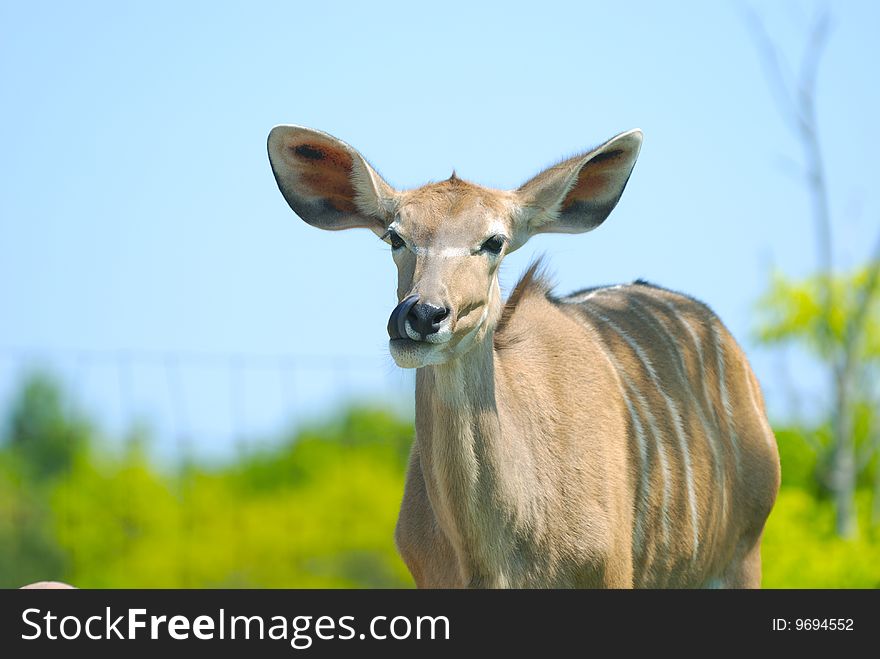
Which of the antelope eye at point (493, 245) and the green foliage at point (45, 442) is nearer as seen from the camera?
the antelope eye at point (493, 245)

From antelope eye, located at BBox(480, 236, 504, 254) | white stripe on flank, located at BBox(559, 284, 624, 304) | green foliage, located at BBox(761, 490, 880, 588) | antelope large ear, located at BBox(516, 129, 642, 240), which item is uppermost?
antelope large ear, located at BBox(516, 129, 642, 240)

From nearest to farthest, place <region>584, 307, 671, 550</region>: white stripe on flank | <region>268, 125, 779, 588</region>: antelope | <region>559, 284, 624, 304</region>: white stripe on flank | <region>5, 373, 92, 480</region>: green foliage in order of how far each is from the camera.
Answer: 1. <region>268, 125, 779, 588</region>: antelope
2. <region>584, 307, 671, 550</region>: white stripe on flank
3. <region>559, 284, 624, 304</region>: white stripe on flank
4. <region>5, 373, 92, 480</region>: green foliage

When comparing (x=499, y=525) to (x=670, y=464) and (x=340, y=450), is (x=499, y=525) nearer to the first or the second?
(x=670, y=464)

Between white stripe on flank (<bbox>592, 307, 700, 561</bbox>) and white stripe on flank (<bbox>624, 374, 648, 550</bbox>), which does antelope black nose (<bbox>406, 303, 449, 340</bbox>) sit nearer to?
white stripe on flank (<bbox>624, 374, 648, 550</bbox>)

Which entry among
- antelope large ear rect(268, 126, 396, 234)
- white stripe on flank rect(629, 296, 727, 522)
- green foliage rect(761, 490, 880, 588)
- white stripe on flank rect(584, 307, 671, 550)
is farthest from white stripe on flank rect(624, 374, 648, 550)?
green foliage rect(761, 490, 880, 588)

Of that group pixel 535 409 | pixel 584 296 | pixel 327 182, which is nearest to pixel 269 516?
pixel 584 296

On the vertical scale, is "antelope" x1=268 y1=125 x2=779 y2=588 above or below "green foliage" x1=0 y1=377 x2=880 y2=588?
above

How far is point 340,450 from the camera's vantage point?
1293 centimetres

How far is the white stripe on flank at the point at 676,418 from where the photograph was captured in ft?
18.2

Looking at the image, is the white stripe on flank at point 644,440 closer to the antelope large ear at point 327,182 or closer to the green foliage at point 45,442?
the antelope large ear at point 327,182

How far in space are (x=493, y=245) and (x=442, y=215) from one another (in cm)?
21

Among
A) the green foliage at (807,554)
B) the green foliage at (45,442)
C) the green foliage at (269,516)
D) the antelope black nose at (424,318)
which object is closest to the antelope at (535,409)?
the antelope black nose at (424,318)

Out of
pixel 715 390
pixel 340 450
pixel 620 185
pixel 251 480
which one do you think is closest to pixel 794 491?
pixel 340 450

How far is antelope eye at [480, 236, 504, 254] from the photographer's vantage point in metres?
4.57
